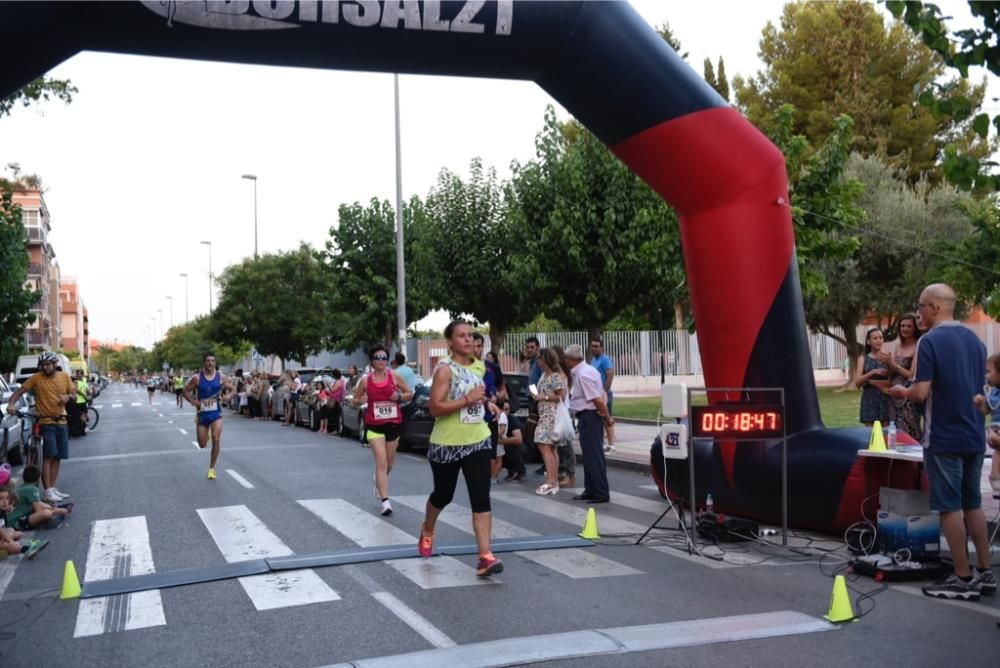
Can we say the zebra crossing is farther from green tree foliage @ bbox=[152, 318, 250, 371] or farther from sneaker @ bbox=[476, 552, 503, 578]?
green tree foliage @ bbox=[152, 318, 250, 371]

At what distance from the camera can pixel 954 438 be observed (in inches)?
247

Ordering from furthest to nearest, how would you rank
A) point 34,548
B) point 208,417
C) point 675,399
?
1. point 208,417
2. point 34,548
3. point 675,399

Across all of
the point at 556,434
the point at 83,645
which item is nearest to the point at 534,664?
the point at 83,645

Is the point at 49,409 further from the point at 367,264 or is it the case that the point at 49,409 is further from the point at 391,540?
the point at 367,264

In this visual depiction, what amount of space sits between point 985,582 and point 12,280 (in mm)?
26189

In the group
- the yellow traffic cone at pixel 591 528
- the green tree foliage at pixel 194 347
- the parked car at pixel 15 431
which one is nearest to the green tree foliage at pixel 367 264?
the green tree foliage at pixel 194 347

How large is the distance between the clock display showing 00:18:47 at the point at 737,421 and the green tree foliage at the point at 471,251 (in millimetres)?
18349

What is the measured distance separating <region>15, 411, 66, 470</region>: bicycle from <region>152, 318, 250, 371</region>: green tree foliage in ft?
90.0

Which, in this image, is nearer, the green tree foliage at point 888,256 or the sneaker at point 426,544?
the sneaker at point 426,544

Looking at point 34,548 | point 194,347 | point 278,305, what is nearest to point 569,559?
point 34,548

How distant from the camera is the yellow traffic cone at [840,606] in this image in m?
5.72

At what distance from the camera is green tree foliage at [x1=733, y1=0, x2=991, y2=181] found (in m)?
43.2

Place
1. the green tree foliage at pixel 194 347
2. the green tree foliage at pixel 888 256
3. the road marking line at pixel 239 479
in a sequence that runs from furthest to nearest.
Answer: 1. the green tree foliage at pixel 194 347
2. the green tree foliage at pixel 888 256
3. the road marking line at pixel 239 479

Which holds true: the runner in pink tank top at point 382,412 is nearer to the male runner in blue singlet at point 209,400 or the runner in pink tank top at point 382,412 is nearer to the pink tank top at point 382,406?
the pink tank top at point 382,406
